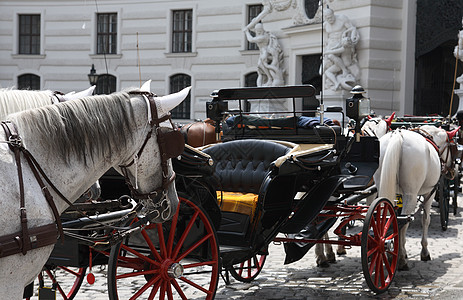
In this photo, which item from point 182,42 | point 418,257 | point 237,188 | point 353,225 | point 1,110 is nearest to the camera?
point 1,110

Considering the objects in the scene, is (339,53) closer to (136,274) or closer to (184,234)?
(184,234)

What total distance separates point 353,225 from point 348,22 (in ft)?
30.8

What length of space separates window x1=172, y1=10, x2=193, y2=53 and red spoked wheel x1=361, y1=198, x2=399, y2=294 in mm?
18566

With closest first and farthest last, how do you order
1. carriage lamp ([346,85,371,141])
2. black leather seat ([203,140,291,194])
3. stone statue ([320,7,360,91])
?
1. black leather seat ([203,140,291,194])
2. carriage lamp ([346,85,371,141])
3. stone statue ([320,7,360,91])

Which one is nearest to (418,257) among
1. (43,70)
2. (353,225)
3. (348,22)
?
(353,225)

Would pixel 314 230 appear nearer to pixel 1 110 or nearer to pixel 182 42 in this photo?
pixel 1 110

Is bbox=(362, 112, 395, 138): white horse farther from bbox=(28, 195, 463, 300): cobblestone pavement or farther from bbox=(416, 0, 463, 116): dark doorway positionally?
bbox=(416, 0, 463, 116): dark doorway

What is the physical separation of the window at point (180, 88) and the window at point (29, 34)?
234 inches

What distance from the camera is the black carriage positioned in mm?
4469

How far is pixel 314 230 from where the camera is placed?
20.3ft

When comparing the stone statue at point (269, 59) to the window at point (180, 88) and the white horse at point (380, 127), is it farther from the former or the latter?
the white horse at point (380, 127)

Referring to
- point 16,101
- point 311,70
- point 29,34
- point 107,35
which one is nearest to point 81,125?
point 16,101

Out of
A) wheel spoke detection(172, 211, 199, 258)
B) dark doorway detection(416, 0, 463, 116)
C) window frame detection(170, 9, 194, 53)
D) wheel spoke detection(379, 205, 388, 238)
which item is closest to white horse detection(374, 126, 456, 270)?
wheel spoke detection(379, 205, 388, 238)

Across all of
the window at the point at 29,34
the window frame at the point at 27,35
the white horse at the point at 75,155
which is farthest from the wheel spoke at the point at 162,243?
the window at the point at 29,34
